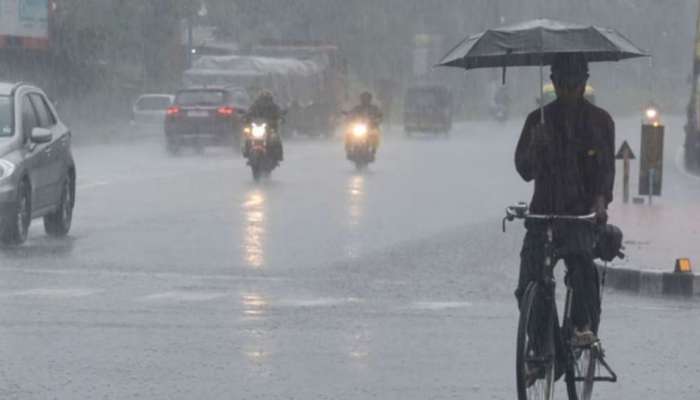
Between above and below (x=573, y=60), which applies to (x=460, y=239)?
below

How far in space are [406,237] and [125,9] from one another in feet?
152

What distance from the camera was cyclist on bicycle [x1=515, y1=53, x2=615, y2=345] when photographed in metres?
8.05

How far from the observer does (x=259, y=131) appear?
32469 mm

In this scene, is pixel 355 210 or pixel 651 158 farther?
pixel 651 158

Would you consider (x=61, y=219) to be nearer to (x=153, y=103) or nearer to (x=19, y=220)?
(x=19, y=220)

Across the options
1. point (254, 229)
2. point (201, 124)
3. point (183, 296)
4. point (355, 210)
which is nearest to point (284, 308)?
point (183, 296)

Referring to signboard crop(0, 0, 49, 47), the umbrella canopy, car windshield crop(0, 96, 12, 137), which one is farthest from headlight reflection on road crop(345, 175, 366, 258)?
signboard crop(0, 0, 49, 47)

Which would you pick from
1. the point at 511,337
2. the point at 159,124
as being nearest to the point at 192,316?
the point at 511,337

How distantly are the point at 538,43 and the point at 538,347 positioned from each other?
1.72 metres

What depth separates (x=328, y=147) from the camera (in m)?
50.7

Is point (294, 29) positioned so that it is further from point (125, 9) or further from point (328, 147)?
point (328, 147)

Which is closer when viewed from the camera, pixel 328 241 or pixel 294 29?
pixel 328 241

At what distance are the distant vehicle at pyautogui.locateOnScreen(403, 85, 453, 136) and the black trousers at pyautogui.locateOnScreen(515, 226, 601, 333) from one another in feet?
189

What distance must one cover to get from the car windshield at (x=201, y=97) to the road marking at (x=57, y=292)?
3091cm
